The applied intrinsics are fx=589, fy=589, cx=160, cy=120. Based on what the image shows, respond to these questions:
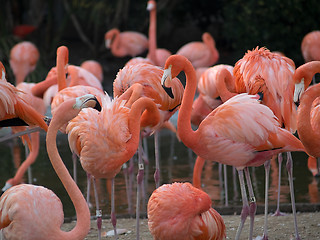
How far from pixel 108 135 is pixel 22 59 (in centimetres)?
644

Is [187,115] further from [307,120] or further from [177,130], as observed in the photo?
[307,120]

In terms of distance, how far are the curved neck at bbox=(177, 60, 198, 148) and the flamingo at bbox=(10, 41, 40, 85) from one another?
20.7ft

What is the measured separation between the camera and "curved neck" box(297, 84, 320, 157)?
157 inches

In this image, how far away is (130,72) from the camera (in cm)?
492

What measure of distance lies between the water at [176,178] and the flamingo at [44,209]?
1906mm

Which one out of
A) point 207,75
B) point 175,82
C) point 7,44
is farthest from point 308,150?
point 7,44


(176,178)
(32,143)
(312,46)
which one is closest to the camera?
(176,178)

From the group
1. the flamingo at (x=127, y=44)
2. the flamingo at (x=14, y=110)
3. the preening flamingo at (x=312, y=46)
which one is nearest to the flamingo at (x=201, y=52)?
the flamingo at (x=127, y=44)

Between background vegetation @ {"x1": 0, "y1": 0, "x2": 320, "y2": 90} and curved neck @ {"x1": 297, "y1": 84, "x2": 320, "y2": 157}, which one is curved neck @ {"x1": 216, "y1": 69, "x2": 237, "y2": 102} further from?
background vegetation @ {"x1": 0, "y1": 0, "x2": 320, "y2": 90}

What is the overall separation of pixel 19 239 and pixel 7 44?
8.78 meters

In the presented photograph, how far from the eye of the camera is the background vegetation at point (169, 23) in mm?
10812

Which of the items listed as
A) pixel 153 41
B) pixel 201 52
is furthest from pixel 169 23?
pixel 153 41

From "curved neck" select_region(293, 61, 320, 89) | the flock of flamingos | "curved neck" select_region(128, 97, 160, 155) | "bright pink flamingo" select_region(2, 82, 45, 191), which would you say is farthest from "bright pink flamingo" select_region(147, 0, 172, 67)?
"curved neck" select_region(293, 61, 320, 89)

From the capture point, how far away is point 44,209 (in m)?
3.39
